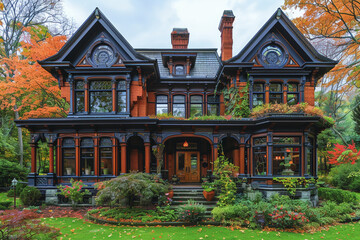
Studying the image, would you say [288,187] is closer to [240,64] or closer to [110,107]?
[240,64]

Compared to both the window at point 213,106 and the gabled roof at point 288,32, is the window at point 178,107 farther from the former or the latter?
the gabled roof at point 288,32

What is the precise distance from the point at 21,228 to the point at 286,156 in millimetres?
12558

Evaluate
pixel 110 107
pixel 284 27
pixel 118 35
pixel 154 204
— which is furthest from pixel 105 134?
pixel 284 27

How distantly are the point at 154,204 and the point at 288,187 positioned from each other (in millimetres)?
7505

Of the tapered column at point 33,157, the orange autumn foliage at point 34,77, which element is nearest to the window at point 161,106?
the tapered column at point 33,157

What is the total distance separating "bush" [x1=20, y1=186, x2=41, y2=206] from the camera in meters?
12.7

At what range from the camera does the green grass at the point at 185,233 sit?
844cm

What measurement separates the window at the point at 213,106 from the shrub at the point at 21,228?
13612 mm

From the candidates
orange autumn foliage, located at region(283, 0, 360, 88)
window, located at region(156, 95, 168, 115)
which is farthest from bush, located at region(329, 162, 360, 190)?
window, located at region(156, 95, 168, 115)

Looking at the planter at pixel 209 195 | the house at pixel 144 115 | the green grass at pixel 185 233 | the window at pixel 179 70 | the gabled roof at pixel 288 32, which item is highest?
the gabled roof at pixel 288 32

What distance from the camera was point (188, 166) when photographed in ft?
57.9

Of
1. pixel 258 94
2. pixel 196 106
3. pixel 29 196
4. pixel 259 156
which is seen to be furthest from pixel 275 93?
pixel 29 196

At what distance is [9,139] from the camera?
71.1ft

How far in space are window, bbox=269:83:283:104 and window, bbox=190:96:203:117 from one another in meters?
5.19
